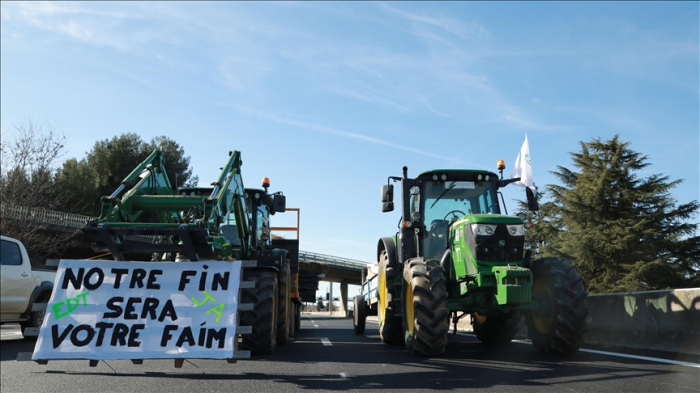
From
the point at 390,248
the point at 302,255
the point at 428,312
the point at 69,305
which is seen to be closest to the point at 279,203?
the point at 390,248

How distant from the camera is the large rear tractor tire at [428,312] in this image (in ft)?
25.8

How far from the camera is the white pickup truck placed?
1142 cm

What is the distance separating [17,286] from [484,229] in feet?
29.4

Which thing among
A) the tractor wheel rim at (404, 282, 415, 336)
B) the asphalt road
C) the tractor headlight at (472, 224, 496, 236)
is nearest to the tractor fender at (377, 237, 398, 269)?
the tractor wheel rim at (404, 282, 415, 336)

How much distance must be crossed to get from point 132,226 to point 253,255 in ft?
14.5

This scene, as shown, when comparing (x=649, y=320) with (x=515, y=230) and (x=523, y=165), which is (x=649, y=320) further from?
(x=523, y=165)

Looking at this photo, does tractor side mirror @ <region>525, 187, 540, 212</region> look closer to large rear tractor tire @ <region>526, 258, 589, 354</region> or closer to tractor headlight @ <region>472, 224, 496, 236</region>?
large rear tractor tire @ <region>526, 258, 589, 354</region>

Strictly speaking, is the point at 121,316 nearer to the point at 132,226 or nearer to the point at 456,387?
the point at 132,226

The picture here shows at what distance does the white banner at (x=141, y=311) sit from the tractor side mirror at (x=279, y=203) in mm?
4714

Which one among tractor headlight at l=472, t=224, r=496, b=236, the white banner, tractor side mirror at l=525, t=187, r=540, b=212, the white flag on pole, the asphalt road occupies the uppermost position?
the white flag on pole

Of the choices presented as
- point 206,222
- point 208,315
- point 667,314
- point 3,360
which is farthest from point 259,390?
point 667,314

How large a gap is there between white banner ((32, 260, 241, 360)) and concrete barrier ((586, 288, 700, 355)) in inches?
243

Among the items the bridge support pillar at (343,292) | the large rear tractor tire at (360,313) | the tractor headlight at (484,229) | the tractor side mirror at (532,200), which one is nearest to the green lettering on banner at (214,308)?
Answer: the tractor headlight at (484,229)

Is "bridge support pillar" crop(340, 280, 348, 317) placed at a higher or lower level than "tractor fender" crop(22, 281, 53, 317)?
higher
